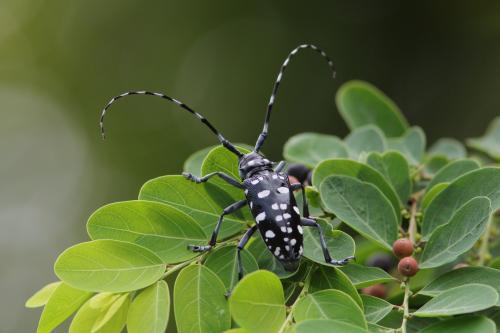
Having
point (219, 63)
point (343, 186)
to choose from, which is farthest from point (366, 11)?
point (343, 186)

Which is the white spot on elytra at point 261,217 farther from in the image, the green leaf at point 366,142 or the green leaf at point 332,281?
the green leaf at point 366,142

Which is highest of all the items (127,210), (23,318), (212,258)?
(127,210)

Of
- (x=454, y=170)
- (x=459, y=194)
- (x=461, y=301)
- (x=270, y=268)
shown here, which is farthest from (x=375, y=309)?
(x=454, y=170)

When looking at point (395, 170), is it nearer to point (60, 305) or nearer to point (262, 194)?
point (262, 194)

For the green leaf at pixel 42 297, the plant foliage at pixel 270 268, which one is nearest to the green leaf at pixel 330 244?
the plant foliage at pixel 270 268

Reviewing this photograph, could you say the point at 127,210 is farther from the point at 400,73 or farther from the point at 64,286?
the point at 400,73

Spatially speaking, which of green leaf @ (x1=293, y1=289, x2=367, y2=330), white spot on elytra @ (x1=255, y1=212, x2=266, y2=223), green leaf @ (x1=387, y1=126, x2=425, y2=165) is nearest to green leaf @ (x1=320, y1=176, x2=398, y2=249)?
white spot on elytra @ (x1=255, y1=212, x2=266, y2=223)
